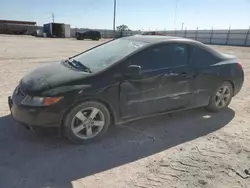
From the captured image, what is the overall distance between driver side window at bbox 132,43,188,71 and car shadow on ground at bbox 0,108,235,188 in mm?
1036

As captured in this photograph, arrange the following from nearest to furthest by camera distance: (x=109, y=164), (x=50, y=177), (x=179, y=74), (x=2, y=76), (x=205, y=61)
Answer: (x=50, y=177) → (x=109, y=164) → (x=179, y=74) → (x=205, y=61) → (x=2, y=76)

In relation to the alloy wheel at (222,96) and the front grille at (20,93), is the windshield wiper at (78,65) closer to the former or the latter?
the front grille at (20,93)

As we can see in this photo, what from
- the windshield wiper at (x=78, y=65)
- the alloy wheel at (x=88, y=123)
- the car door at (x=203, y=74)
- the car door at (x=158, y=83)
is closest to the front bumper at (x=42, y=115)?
the alloy wheel at (x=88, y=123)

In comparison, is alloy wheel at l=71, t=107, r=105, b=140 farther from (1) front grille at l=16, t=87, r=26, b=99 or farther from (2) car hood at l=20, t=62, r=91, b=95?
(1) front grille at l=16, t=87, r=26, b=99

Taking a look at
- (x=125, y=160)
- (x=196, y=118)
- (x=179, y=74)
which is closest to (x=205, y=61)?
(x=179, y=74)

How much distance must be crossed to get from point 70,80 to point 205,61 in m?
2.61

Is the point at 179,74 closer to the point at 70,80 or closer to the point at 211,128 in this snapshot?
the point at 211,128

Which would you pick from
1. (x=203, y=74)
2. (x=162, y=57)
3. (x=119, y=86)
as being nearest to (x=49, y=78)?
(x=119, y=86)

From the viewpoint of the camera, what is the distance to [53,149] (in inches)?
139

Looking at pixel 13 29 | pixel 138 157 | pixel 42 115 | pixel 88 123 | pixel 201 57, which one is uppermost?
pixel 201 57

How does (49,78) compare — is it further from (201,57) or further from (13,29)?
(13,29)

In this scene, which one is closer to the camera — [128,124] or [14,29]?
[128,124]

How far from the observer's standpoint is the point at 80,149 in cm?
357

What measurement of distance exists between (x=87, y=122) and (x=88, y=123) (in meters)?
0.02
